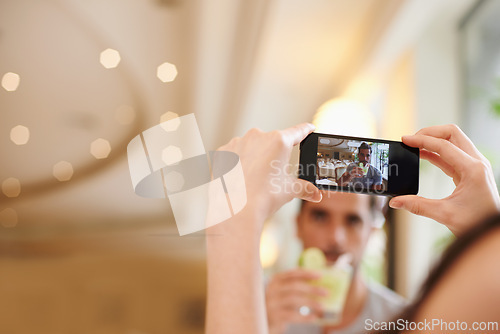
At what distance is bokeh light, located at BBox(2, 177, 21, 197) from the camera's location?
181 cm

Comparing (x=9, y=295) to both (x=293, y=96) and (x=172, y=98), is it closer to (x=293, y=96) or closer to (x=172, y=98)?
(x=172, y=98)

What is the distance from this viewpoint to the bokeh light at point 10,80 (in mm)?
1529

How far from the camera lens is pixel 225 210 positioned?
0.45 metres

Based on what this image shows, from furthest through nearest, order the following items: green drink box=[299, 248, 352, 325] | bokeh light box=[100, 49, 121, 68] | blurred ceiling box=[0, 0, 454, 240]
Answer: bokeh light box=[100, 49, 121, 68], blurred ceiling box=[0, 0, 454, 240], green drink box=[299, 248, 352, 325]

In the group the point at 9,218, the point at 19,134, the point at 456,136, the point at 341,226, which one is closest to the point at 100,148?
the point at 19,134

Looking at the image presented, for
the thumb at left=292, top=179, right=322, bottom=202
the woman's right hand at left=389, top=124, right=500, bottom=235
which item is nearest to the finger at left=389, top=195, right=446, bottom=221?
the woman's right hand at left=389, top=124, right=500, bottom=235

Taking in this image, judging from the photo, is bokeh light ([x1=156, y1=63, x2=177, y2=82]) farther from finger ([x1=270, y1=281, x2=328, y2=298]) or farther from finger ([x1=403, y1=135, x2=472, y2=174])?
finger ([x1=403, y1=135, x2=472, y2=174])

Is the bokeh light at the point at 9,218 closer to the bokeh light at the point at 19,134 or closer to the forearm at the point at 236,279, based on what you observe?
the bokeh light at the point at 19,134

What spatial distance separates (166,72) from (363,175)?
4.06 feet

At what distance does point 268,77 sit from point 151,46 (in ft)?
2.95

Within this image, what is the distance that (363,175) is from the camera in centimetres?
56

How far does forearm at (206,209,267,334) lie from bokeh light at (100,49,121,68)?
1.31 m

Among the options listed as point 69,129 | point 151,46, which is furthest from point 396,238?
point 69,129

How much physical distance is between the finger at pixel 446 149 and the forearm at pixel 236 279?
26 centimetres
